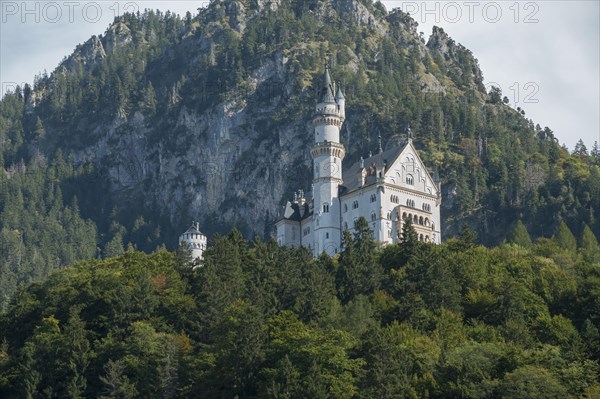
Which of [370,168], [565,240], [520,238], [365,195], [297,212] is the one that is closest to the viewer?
[365,195]

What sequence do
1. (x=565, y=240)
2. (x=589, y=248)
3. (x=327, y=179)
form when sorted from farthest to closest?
(x=565, y=240), (x=589, y=248), (x=327, y=179)

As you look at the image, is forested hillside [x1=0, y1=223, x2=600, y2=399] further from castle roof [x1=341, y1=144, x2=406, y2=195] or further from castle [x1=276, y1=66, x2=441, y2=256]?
castle roof [x1=341, y1=144, x2=406, y2=195]

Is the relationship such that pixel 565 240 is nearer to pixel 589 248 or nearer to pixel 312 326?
pixel 589 248

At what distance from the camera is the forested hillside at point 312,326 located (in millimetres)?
73438

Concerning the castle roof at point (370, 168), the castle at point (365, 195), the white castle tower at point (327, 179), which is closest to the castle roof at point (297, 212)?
the castle at point (365, 195)

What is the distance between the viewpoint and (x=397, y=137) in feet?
568

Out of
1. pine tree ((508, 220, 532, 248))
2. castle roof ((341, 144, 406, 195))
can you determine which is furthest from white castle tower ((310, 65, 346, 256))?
pine tree ((508, 220, 532, 248))

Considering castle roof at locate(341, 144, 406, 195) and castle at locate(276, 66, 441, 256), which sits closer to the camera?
castle at locate(276, 66, 441, 256)

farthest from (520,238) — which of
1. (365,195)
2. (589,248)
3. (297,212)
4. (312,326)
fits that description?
(312,326)

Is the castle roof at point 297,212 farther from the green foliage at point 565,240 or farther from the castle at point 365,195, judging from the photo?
the green foliage at point 565,240

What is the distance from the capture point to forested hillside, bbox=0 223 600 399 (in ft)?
241

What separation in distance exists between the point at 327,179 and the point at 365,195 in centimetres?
434

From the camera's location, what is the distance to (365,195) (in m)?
114

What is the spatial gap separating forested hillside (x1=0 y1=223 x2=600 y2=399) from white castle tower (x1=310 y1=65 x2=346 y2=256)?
1327cm
